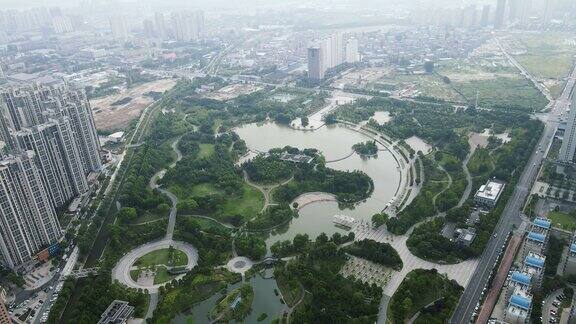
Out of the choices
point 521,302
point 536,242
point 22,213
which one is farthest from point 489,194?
point 22,213

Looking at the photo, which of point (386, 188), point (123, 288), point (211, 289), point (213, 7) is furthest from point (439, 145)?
point (213, 7)

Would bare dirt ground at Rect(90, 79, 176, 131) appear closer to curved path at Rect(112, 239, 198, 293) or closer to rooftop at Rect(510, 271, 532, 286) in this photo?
curved path at Rect(112, 239, 198, 293)

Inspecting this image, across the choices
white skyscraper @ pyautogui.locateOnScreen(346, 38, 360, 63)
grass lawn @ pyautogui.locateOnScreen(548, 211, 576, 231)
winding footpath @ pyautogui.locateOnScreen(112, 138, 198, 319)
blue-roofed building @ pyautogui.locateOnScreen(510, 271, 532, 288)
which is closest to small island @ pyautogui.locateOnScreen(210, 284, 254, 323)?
winding footpath @ pyautogui.locateOnScreen(112, 138, 198, 319)

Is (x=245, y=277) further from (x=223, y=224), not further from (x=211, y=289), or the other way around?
(x=223, y=224)

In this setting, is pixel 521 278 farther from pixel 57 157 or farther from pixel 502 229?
pixel 57 157

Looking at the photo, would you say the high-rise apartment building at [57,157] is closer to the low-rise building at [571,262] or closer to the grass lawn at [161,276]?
the grass lawn at [161,276]
